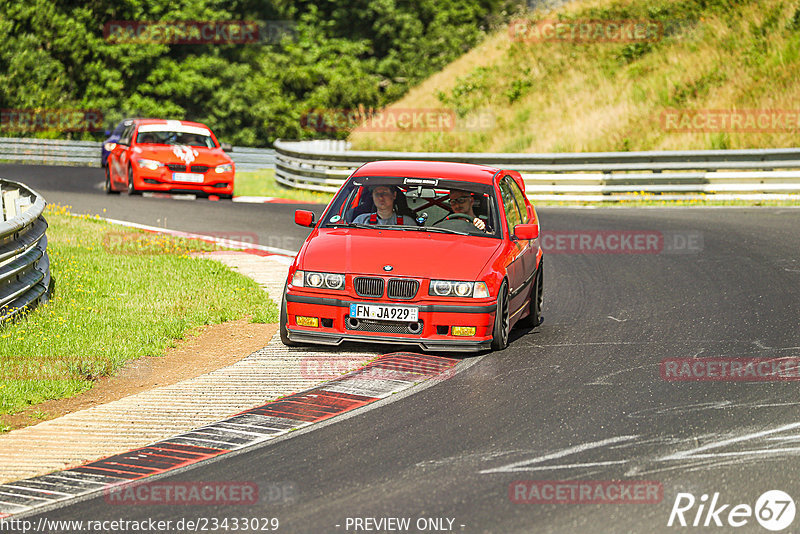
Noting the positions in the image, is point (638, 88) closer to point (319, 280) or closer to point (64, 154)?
point (64, 154)

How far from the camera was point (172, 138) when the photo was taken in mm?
24172

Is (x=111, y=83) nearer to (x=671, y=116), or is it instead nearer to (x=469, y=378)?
(x=671, y=116)

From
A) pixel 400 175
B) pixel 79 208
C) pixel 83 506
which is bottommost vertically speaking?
pixel 79 208

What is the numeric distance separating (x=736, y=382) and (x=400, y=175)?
11.9ft

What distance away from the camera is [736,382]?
8.08m

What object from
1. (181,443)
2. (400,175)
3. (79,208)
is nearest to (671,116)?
(79,208)

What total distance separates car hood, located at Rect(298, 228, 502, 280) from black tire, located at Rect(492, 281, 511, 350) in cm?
29

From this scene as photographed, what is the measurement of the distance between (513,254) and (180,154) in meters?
15.0

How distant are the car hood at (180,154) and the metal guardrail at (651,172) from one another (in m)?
3.25

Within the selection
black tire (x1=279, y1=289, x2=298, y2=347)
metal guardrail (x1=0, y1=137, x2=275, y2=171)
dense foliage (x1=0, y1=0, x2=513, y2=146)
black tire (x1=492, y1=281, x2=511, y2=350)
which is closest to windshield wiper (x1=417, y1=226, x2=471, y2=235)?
black tire (x1=492, y1=281, x2=511, y2=350)

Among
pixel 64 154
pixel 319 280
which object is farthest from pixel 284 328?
pixel 64 154

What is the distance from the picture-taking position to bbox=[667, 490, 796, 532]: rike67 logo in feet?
17.5

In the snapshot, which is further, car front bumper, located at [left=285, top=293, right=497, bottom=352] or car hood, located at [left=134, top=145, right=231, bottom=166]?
car hood, located at [left=134, top=145, right=231, bottom=166]

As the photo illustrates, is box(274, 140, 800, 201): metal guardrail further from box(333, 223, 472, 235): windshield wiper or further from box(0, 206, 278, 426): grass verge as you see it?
box(333, 223, 472, 235): windshield wiper
